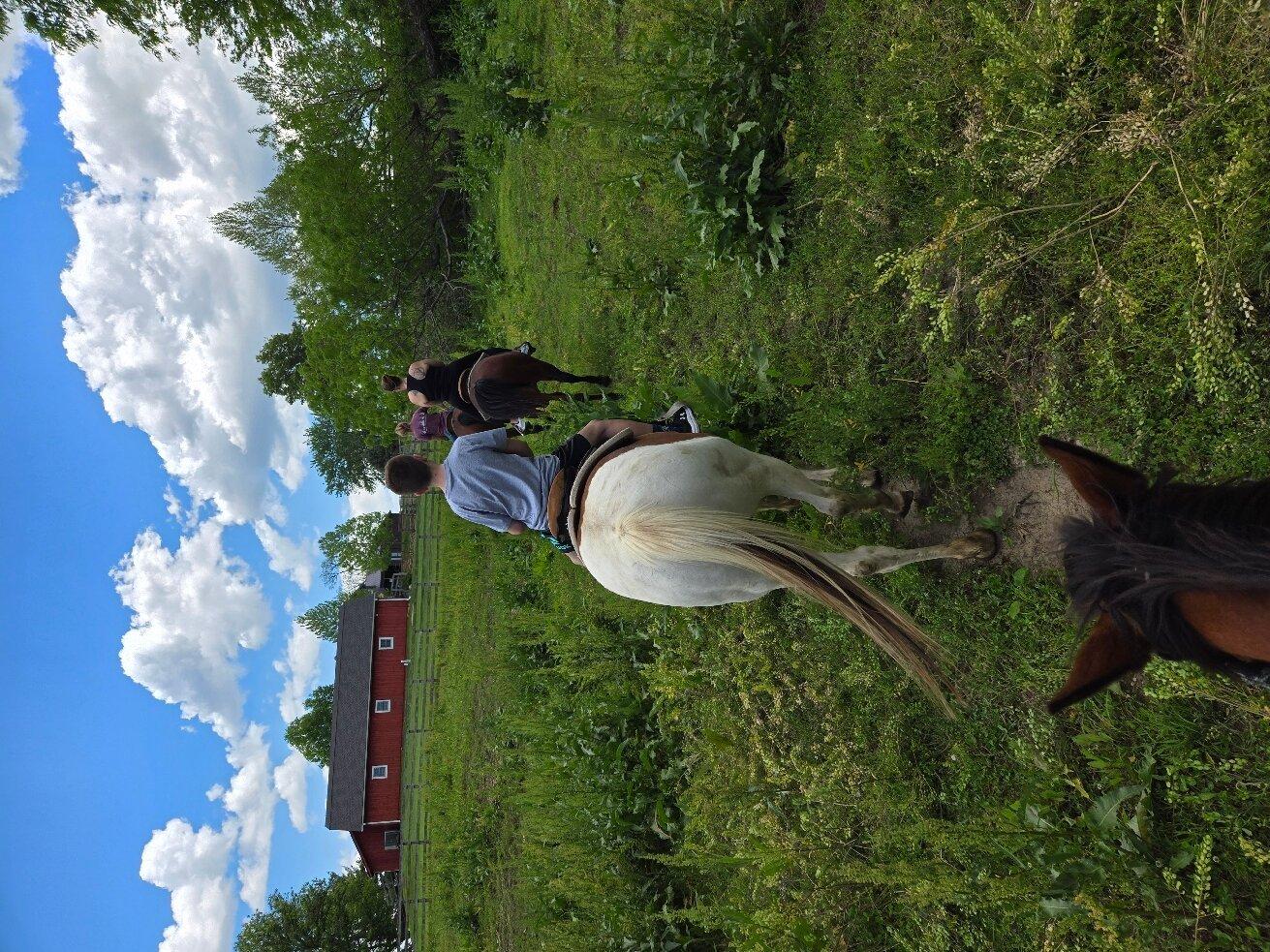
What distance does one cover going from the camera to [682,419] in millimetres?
4723

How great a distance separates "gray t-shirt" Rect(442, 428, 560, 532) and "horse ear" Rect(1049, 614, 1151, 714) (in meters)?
3.25

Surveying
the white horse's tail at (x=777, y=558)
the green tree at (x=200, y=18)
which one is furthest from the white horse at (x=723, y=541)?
the green tree at (x=200, y=18)

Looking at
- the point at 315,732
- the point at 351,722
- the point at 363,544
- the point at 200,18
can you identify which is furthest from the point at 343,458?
the point at 200,18

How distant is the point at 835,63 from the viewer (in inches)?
170

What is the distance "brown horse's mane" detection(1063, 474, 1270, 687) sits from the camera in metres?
1.46

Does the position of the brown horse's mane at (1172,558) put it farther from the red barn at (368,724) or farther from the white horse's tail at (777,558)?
the red barn at (368,724)

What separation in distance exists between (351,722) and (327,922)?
38.5 feet

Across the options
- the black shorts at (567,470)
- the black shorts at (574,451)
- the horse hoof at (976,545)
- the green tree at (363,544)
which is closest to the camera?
the horse hoof at (976,545)

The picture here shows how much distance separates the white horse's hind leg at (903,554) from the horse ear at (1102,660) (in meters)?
1.34

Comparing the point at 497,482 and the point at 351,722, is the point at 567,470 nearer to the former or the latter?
the point at 497,482

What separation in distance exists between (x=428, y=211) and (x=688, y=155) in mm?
9401

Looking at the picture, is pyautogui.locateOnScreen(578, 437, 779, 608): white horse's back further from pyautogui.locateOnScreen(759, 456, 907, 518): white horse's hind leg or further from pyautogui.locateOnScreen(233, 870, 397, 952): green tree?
pyautogui.locateOnScreen(233, 870, 397, 952): green tree

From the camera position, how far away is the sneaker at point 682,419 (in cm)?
464

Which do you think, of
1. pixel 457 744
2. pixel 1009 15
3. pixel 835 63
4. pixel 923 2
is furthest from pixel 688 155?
pixel 457 744
